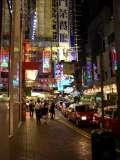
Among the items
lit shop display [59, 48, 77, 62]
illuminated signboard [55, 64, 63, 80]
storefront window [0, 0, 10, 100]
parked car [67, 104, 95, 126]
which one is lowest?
parked car [67, 104, 95, 126]

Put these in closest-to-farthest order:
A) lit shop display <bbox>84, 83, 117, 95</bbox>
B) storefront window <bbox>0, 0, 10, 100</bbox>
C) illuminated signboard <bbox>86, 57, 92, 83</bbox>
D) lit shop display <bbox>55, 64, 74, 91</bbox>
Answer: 1. storefront window <bbox>0, 0, 10, 100</bbox>
2. lit shop display <bbox>84, 83, 117, 95</bbox>
3. illuminated signboard <bbox>86, 57, 92, 83</bbox>
4. lit shop display <bbox>55, 64, 74, 91</bbox>

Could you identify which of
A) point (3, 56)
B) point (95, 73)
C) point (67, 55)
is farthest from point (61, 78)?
point (3, 56)

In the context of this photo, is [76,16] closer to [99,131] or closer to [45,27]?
[45,27]

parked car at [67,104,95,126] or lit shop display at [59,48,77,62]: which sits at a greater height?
lit shop display at [59,48,77,62]

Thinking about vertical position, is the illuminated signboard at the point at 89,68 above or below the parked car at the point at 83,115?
above

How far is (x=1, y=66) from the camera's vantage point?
36.4 feet

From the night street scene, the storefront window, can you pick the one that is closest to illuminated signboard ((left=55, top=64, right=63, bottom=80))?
the night street scene

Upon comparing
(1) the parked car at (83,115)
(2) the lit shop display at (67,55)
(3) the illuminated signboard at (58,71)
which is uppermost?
(2) the lit shop display at (67,55)

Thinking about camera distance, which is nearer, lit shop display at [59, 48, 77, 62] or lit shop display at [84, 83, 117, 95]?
lit shop display at [84, 83, 117, 95]

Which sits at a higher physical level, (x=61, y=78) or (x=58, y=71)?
(x=58, y=71)

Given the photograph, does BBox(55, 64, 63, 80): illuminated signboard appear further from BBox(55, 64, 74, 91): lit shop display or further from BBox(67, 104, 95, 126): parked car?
BBox(67, 104, 95, 126): parked car

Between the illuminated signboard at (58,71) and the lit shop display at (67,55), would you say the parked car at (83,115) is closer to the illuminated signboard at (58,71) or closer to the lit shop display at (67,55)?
the lit shop display at (67,55)

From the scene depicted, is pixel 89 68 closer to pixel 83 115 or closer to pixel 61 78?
pixel 61 78

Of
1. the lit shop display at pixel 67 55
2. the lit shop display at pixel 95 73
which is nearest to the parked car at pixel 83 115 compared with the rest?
the lit shop display at pixel 67 55
